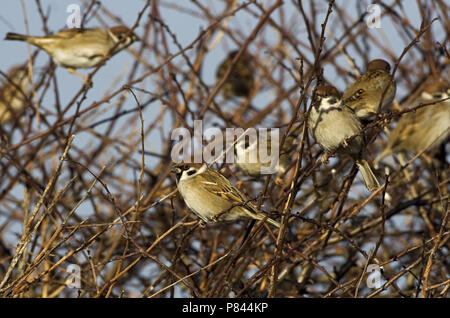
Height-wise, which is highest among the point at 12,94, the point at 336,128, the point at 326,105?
the point at 12,94

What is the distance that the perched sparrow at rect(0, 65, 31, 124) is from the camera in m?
3.90

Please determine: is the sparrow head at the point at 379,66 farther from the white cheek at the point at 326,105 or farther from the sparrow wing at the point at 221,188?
the sparrow wing at the point at 221,188

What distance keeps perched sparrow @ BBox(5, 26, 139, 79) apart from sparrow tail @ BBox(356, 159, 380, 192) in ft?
7.32

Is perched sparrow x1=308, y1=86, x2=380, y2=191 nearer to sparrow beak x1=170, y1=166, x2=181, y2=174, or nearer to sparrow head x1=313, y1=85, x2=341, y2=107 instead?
sparrow head x1=313, y1=85, x2=341, y2=107

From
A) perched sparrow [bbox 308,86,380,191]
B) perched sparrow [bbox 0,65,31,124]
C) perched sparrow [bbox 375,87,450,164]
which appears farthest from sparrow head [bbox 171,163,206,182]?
perched sparrow [bbox 375,87,450,164]

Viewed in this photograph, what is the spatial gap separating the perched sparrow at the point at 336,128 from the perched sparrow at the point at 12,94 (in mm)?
1539

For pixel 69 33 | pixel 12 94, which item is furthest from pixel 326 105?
pixel 69 33

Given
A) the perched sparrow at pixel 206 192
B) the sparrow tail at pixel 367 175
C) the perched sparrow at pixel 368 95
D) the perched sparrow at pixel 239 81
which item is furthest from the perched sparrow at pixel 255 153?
the perched sparrow at pixel 239 81

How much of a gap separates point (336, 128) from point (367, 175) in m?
0.27

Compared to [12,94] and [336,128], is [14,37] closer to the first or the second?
[12,94]

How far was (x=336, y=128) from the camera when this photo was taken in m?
3.31

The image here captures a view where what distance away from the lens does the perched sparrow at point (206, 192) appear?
120 inches
